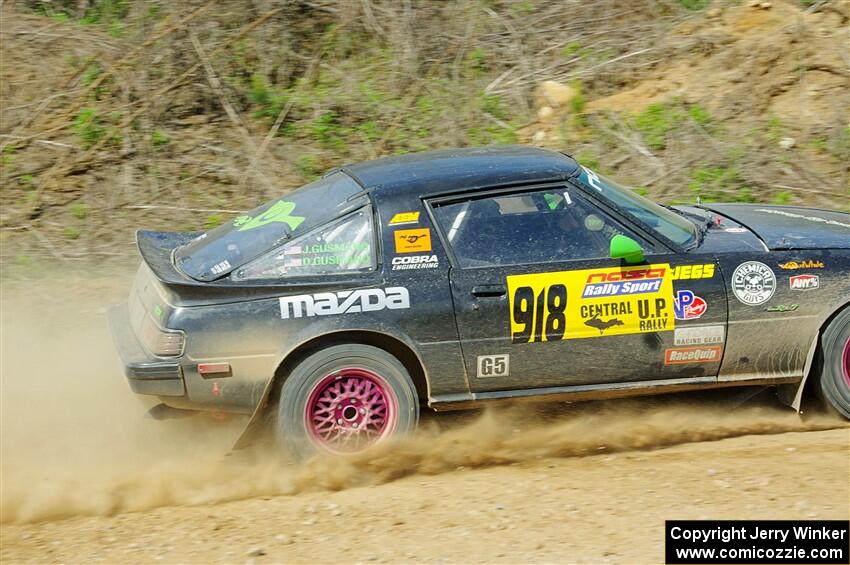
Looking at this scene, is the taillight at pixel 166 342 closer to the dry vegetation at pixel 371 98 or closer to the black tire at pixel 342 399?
the black tire at pixel 342 399

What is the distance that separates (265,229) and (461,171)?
3.77ft

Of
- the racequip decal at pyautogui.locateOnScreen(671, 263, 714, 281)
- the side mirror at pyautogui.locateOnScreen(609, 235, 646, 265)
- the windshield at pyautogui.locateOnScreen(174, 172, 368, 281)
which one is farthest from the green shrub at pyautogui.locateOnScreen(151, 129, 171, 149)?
the racequip decal at pyautogui.locateOnScreen(671, 263, 714, 281)

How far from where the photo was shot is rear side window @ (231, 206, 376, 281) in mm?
5121

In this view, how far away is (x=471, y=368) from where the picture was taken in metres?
5.16

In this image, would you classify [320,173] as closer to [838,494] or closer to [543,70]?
[543,70]

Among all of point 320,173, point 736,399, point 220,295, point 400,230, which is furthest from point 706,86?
point 220,295

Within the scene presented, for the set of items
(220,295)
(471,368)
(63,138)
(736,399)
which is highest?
(63,138)

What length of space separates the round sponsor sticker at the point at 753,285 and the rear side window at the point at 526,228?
627 millimetres

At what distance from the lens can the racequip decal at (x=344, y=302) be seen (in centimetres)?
504

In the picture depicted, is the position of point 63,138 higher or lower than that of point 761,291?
higher

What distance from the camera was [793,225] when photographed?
5723 millimetres

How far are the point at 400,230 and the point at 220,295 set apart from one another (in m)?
1.02

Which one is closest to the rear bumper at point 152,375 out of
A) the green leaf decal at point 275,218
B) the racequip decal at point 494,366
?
the green leaf decal at point 275,218

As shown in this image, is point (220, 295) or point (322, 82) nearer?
point (220, 295)
